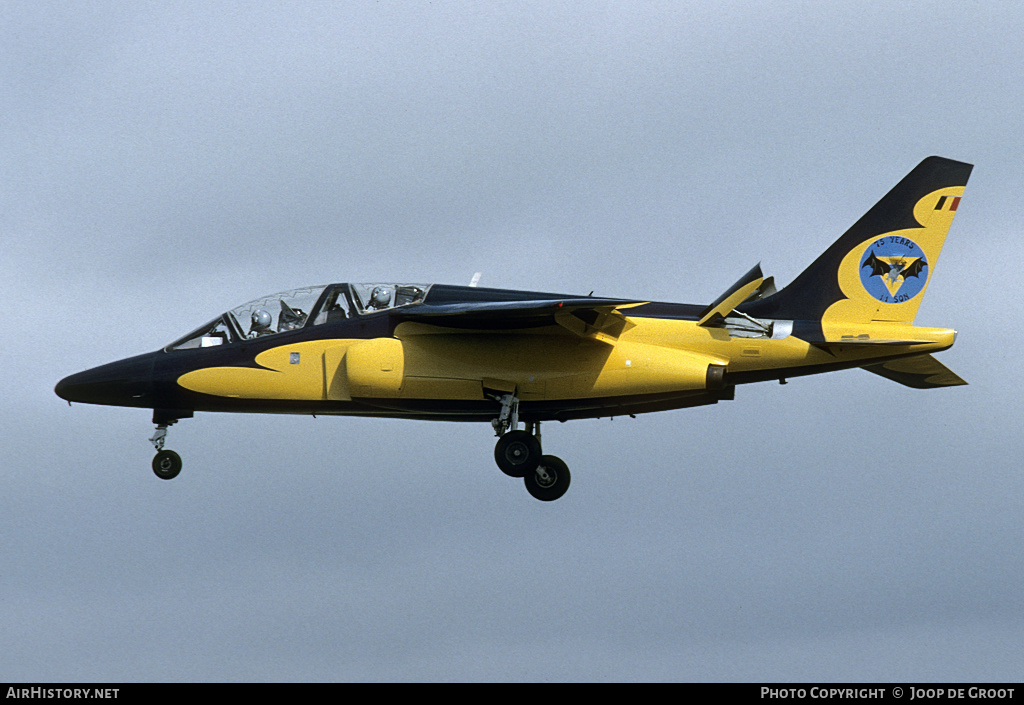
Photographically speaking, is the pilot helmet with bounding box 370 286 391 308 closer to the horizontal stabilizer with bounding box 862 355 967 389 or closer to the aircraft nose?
the aircraft nose

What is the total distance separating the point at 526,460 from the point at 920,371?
25.4 feet

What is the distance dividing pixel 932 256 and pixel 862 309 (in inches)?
67.0

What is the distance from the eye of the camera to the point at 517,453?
25.4 m

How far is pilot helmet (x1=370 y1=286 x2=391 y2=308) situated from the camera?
26.1 m

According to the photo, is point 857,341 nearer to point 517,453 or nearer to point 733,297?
point 733,297

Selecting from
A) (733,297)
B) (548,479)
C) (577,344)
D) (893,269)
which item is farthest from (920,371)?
(548,479)

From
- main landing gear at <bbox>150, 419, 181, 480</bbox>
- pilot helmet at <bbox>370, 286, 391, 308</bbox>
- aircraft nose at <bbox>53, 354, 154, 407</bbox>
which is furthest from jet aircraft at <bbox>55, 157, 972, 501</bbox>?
main landing gear at <bbox>150, 419, 181, 480</bbox>

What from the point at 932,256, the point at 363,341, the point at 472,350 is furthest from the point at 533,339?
the point at 932,256

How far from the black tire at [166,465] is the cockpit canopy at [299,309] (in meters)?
2.25

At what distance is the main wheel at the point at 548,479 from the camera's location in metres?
25.9

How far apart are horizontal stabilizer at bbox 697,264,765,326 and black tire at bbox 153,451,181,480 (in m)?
11.1

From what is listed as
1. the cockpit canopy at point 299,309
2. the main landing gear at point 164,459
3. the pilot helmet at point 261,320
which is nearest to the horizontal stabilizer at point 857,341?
the cockpit canopy at point 299,309

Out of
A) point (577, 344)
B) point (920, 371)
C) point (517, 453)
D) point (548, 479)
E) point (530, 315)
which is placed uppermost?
point (530, 315)

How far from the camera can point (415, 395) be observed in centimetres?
2545
